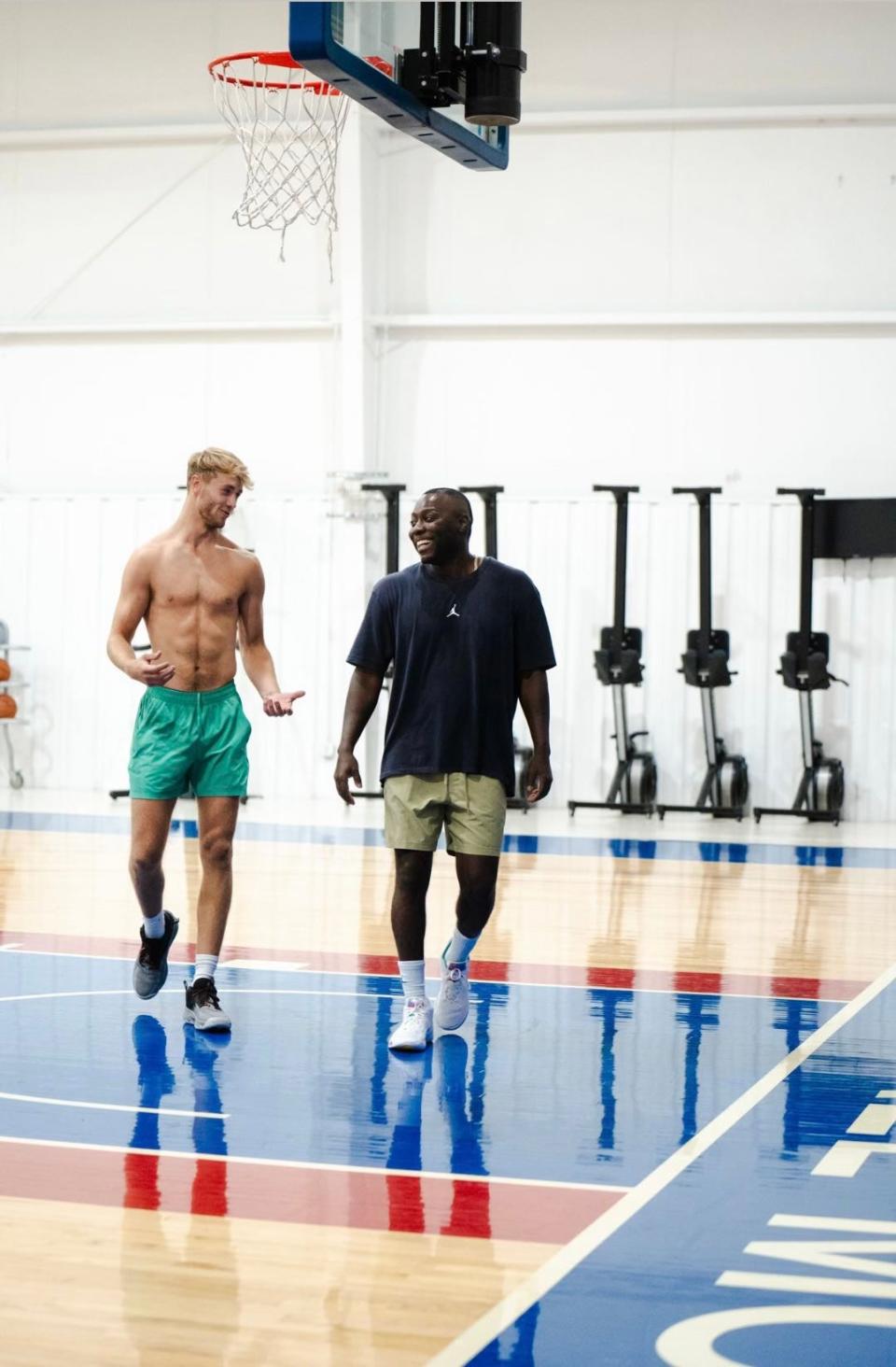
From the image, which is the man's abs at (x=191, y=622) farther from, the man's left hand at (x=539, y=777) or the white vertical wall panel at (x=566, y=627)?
the white vertical wall panel at (x=566, y=627)

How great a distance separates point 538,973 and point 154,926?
6.05ft

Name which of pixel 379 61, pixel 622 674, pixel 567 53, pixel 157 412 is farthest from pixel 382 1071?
pixel 567 53

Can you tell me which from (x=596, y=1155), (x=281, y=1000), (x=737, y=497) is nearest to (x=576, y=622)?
(x=737, y=497)

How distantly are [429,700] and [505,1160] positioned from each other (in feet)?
5.63

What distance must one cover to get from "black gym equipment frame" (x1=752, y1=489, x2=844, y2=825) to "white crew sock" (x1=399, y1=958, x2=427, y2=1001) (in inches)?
347

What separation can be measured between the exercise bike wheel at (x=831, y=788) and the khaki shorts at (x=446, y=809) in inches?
364

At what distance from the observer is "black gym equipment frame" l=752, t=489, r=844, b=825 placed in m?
14.6

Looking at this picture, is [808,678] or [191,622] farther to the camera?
[808,678]

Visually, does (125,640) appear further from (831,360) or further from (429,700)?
(831,360)

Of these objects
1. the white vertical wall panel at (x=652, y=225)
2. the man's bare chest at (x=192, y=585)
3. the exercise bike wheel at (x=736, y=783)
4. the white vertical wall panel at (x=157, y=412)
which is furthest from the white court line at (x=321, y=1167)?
the white vertical wall panel at (x=157, y=412)

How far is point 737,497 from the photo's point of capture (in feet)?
51.5

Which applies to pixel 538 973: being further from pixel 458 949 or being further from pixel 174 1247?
pixel 174 1247

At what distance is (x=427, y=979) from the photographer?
7559 millimetres

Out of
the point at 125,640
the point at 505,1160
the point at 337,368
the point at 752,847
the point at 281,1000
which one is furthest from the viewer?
the point at 337,368
